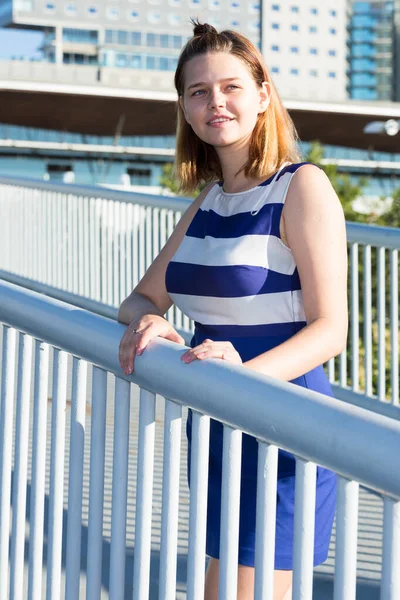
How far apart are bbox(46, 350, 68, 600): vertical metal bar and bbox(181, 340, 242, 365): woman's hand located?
0.39 m

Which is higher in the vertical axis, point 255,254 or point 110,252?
point 110,252

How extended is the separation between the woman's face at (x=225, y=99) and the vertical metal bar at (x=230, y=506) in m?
0.79

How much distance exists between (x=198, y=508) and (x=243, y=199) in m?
0.70

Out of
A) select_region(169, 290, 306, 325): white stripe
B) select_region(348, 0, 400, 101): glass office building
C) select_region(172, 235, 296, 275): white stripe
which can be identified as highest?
select_region(348, 0, 400, 101): glass office building

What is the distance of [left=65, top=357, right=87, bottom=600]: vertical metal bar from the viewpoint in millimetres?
1646

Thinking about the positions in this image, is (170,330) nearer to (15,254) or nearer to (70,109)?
(15,254)

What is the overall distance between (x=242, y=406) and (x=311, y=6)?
393ft

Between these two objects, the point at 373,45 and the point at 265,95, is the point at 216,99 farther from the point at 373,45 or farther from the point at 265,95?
the point at 373,45

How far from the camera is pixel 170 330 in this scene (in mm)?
1703

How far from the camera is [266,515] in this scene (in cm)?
123

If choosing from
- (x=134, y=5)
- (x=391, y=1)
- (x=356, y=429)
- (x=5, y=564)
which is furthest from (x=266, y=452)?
(x=391, y=1)

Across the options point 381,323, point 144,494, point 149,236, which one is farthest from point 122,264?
point 144,494

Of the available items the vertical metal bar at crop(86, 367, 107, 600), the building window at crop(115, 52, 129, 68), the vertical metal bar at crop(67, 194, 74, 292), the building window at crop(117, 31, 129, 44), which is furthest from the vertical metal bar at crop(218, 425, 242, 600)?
the building window at crop(117, 31, 129, 44)

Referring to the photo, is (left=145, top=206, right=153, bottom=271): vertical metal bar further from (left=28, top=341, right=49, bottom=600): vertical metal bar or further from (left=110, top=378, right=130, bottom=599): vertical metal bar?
(left=110, top=378, right=130, bottom=599): vertical metal bar
